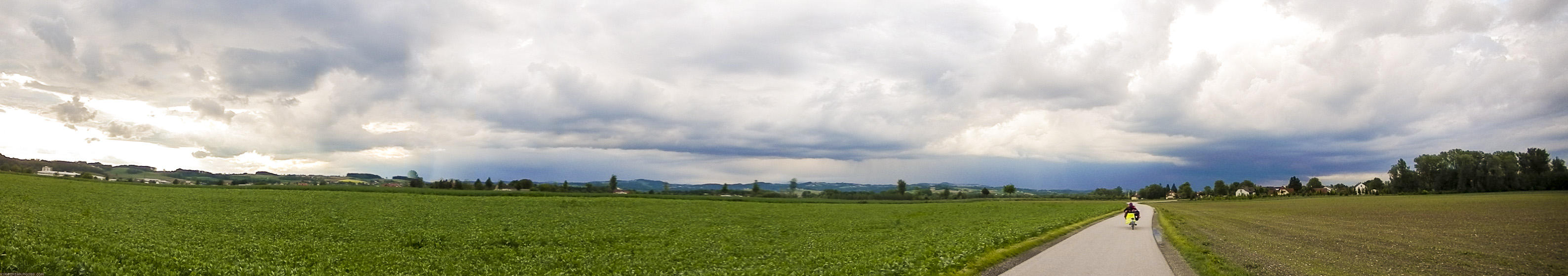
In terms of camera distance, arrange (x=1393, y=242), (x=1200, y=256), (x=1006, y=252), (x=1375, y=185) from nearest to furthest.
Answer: (x=1200, y=256) → (x=1006, y=252) → (x=1393, y=242) → (x=1375, y=185)

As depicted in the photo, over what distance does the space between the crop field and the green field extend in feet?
30.4

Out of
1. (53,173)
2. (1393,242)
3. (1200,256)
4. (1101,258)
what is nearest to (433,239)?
(1101,258)

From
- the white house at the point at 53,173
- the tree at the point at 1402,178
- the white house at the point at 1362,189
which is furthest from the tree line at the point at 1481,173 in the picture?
the white house at the point at 53,173

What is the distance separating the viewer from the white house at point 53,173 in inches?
4419

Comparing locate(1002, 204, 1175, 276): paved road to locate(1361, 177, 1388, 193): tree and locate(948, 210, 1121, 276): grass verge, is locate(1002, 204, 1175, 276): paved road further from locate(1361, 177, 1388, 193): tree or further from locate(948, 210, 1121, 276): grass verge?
locate(1361, 177, 1388, 193): tree

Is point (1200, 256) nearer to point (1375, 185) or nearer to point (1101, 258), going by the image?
point (1101, 258)

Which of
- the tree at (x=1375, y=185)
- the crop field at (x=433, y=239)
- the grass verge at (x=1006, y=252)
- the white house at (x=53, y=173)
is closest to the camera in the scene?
the crop field at (x=433, y=239)

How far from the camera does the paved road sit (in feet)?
70.2

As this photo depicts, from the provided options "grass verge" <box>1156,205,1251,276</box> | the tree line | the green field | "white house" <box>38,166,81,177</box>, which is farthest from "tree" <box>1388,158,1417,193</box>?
"white house" <box>38,166,81,177</box>

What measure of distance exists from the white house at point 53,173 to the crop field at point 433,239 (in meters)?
72.2

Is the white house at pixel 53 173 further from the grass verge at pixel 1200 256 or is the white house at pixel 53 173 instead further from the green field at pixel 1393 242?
the green field at pixel 1393 242

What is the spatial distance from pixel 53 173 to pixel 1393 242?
184899 mm

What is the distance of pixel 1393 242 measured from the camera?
31.6 metres

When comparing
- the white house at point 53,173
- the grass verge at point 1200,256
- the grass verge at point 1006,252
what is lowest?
the grass verge at point 1006,252
